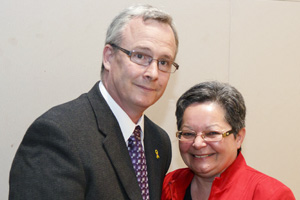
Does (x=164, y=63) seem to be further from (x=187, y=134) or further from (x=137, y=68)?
(x=187, y=134)

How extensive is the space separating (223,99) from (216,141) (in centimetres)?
21

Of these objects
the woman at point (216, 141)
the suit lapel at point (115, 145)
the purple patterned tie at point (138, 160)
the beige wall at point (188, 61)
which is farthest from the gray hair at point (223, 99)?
the beige wall at point (188, 61)

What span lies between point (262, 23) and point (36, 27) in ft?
5.52

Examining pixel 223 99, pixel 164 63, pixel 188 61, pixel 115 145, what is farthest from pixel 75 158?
pixel 188 61

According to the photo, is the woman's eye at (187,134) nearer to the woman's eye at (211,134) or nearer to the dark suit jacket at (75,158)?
the woman's eye at (211,134)

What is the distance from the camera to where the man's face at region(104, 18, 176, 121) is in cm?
152

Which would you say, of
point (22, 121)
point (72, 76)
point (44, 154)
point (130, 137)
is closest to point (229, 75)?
point (72, 76)

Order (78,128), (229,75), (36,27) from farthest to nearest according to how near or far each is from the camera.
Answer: (229,75), (36,27), (78,128)

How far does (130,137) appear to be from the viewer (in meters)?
1.59

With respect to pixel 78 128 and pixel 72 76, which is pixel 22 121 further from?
pixel 78 128

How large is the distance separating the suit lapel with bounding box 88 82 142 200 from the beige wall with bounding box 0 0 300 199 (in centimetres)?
92

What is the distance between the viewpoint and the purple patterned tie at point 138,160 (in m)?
1.57

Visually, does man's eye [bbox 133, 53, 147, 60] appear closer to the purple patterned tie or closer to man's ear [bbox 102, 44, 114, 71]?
man's ear [bbox 102, 44, 114, 71]

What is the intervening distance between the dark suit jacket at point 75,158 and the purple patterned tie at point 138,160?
0.08 meters
